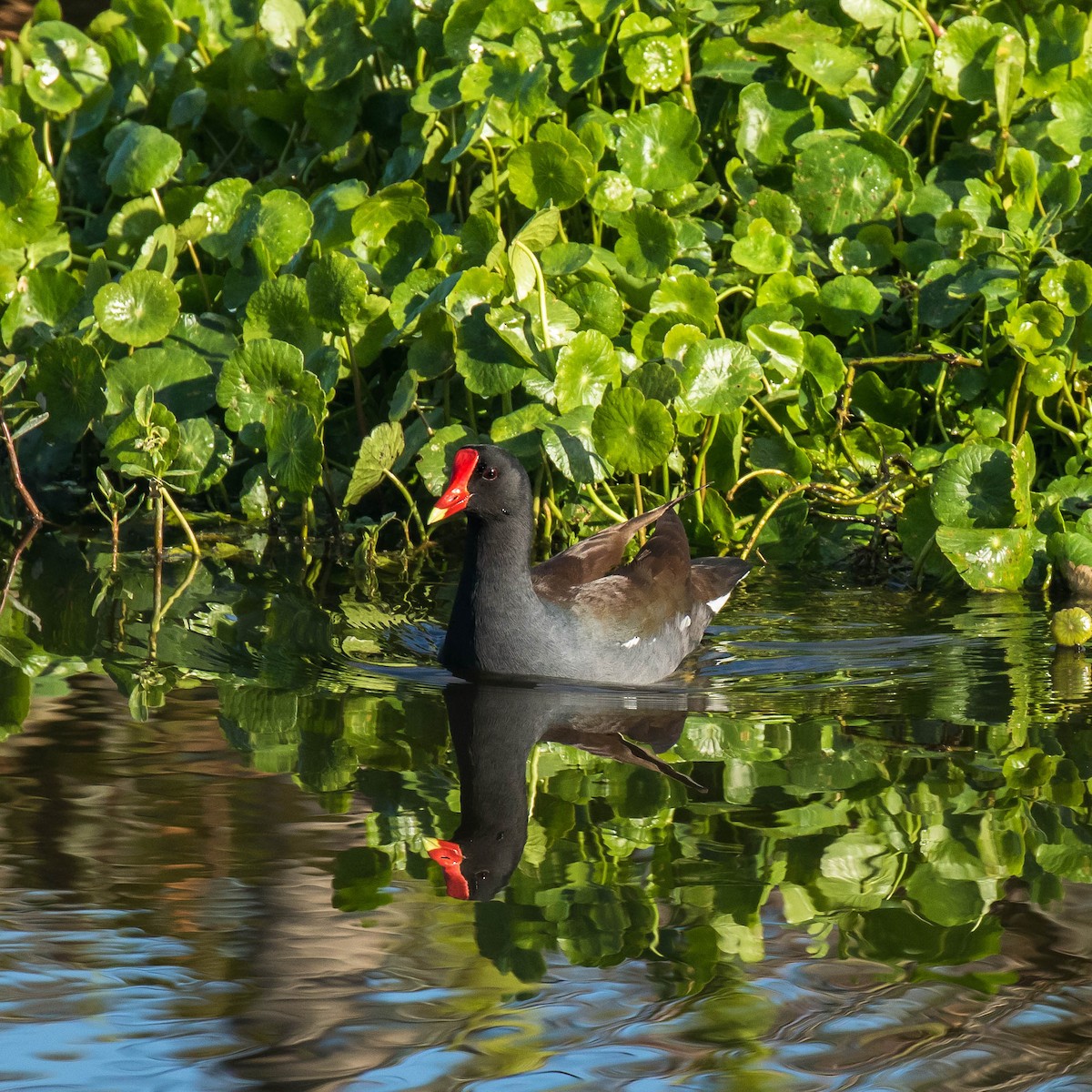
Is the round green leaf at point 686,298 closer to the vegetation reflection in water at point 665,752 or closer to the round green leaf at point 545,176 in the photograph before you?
the round green leaf at point 545,176

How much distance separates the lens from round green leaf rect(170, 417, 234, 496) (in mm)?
5777

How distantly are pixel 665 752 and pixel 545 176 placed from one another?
2.59 meters

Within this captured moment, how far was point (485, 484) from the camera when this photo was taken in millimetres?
4293

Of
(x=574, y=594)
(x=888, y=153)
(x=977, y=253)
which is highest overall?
(x=888, y=153)

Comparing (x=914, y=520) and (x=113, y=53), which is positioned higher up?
(x=113, y=53)

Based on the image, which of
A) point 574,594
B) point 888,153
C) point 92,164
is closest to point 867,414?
point 888,153

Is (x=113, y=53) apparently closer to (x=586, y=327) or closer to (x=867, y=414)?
(x=586, y=327)

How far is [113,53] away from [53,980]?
18.4 ft

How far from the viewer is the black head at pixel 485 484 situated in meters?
4.25

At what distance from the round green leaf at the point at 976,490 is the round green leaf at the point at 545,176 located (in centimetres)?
157

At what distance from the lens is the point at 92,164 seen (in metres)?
7.16

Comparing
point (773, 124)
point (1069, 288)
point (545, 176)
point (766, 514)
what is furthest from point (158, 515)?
point (1069, 288)

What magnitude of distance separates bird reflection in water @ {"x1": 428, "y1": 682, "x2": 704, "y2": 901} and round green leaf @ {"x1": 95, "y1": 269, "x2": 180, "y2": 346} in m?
2.20

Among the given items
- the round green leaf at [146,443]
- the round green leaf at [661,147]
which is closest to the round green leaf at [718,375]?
the round green leaf at [661,147]
